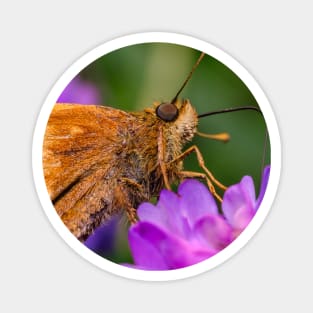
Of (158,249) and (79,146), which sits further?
(79,146)

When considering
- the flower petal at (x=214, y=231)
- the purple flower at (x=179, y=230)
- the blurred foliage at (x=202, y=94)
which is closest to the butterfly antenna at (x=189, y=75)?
the blurred foliage at (x=202, y=94)

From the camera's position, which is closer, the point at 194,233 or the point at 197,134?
the point at 194,233

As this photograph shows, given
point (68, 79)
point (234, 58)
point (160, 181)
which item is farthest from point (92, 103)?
point (234, 58)

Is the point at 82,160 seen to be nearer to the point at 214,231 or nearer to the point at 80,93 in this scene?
the point at 80,93

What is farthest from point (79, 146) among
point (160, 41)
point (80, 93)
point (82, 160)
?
point (160, 41)

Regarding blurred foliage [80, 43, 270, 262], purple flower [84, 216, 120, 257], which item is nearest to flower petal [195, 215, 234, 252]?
blurred foliage [80, 43, 270, 262]

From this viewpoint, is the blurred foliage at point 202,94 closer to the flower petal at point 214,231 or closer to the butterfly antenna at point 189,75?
the butterfly antenna at point 189,75

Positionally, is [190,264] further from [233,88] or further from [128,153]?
[233,88]
